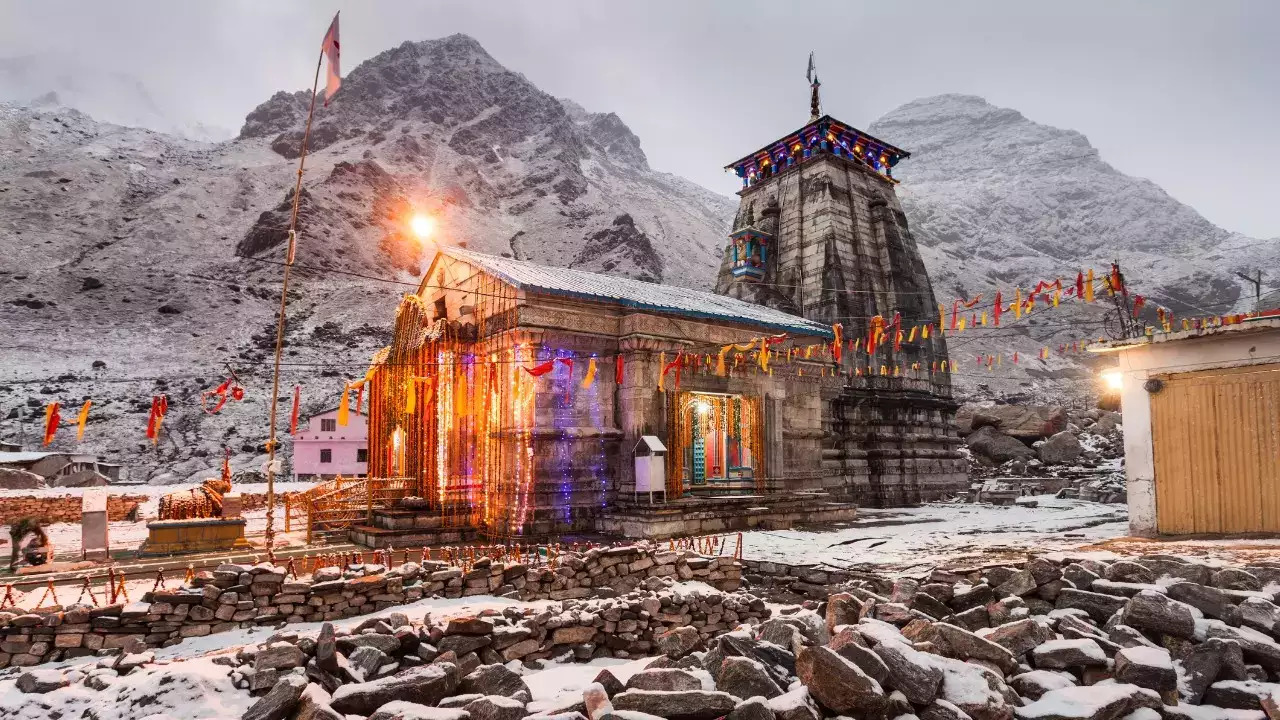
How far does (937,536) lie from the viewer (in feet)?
55.1

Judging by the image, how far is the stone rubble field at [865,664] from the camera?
5.14 m

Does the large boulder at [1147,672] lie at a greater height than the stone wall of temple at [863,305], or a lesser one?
lesser

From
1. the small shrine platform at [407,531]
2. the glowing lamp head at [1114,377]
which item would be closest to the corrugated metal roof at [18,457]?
the small shrine platform at [407,531]

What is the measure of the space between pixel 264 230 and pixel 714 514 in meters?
91.9

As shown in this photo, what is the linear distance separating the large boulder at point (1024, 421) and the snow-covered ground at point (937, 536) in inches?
585

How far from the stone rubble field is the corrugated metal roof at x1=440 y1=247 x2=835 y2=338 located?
1041 cm

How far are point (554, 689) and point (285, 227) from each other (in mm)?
97822

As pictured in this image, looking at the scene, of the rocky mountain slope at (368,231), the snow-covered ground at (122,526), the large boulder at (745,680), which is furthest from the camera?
the rocky mountain slope at (368,231)

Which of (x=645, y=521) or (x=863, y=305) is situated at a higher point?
(x=863, y=305)

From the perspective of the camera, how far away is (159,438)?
58.4 meters

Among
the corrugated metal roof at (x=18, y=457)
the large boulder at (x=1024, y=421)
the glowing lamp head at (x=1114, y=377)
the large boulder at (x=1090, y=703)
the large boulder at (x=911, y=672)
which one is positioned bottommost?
the large boulder at (x=1090, y=703)

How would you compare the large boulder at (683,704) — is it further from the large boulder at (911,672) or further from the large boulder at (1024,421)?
the large boulder at (1024,421)

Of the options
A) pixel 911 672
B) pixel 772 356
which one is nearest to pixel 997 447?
pixel 772 356

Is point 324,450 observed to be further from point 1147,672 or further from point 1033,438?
point 1147,672
